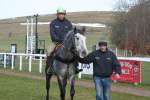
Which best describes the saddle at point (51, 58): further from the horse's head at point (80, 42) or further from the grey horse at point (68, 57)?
the horse's head at point (80, 42)

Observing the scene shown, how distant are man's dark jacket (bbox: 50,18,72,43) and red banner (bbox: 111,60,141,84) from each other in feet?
25.3

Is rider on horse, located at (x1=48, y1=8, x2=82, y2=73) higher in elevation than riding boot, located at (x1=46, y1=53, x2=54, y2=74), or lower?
higher

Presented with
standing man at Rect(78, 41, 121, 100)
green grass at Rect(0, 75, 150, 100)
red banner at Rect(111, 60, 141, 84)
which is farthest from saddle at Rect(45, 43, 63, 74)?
red banner at Rect(111, 60, 141, 84)

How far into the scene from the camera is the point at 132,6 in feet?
238

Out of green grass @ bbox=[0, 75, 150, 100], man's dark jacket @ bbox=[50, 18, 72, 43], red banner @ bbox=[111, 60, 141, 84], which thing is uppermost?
man's dark jacket @ bbox=[50, 18, 72, 43]

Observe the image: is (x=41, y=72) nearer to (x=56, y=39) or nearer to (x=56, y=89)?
(x=56, y=89)

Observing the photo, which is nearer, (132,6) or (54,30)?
(54,30)

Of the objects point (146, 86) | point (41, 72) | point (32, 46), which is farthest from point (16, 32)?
point (146, 86)

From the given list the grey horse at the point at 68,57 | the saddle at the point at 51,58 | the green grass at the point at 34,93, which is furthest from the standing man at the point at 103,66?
the green grass at the point at 34,93

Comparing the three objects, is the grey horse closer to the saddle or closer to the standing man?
the saddle

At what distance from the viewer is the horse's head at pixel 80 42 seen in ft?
43.2

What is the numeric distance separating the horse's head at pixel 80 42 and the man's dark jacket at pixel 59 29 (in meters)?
0.78

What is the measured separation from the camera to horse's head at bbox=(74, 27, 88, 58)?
1316 centimetres

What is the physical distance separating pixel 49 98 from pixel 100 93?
12.7 feet
